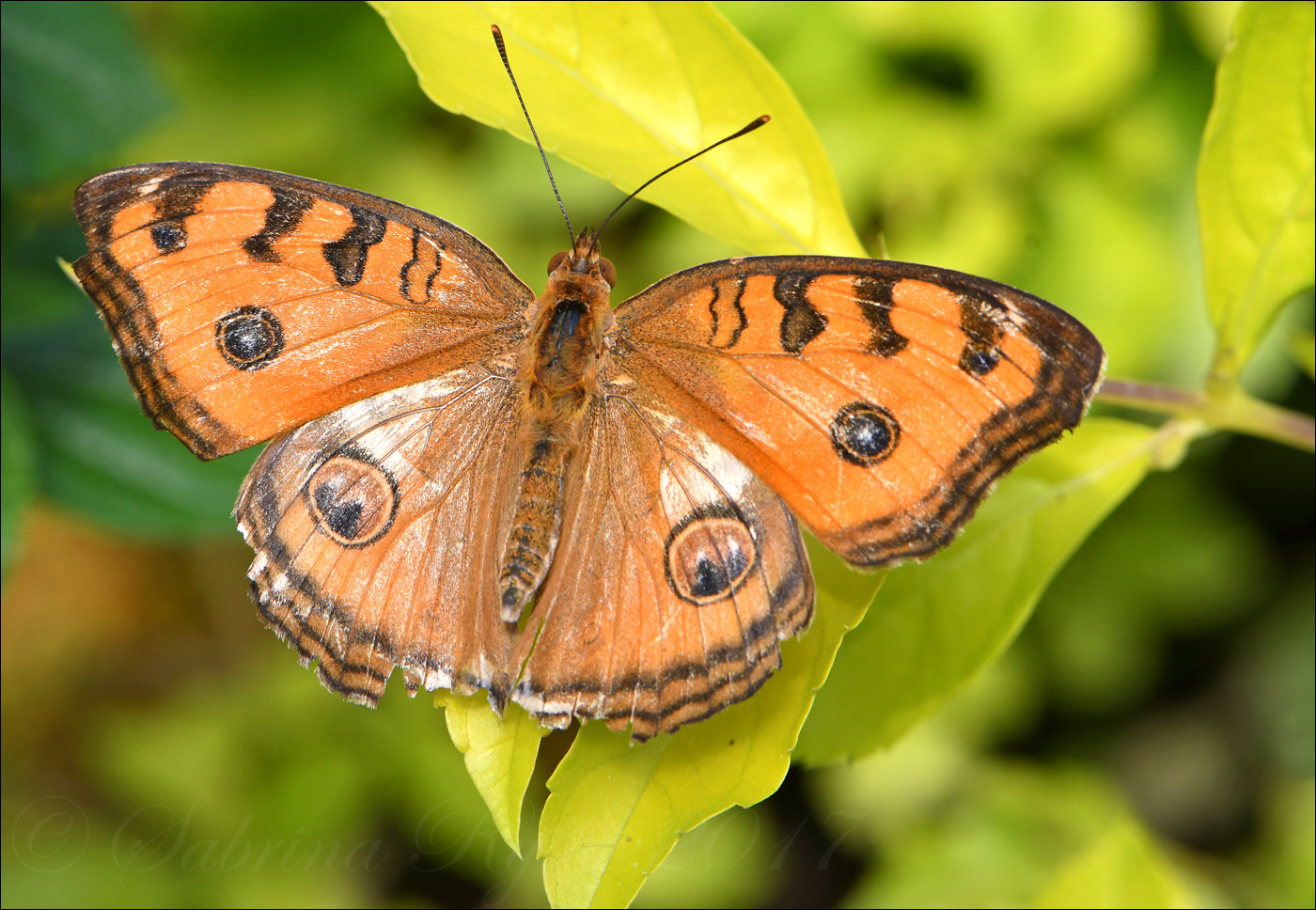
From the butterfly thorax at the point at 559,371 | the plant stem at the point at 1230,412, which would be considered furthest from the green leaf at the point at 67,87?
the plant stem at the point at 1230,412

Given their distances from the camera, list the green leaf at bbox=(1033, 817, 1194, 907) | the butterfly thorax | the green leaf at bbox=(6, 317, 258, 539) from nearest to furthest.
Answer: the butterfly thorax < the green leaf at bbox=(1033, 817, 1194, 907) < the green leaf at bbox=(6, 317, 258, 539)

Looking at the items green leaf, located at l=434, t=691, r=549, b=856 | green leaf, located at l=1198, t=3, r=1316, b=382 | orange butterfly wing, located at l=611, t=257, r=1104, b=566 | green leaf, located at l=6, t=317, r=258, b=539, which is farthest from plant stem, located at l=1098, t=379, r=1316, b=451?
green leaf, located at l=6, t=317, r=258, b=539

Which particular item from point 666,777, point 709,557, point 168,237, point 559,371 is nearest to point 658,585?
point 709,557

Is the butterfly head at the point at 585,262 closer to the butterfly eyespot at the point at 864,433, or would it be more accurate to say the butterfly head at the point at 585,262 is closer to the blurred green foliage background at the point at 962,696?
the butterfly eyespot at the point at 864,433

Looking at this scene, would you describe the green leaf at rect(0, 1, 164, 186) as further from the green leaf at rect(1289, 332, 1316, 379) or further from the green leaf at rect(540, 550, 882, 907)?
the green leaf at rect(1289, 332, 1316, 379)

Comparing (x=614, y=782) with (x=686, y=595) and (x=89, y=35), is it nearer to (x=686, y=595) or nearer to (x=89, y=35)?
(x=686, y=595)

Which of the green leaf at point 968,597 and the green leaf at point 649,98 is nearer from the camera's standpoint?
the green leaf at point 649,98
